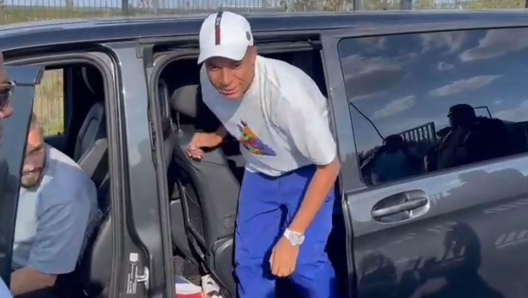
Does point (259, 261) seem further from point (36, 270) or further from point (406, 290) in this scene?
point (36, 270)

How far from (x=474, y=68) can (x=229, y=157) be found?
1038mm

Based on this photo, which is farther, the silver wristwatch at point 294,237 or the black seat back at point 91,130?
the black seat back at point 91,130

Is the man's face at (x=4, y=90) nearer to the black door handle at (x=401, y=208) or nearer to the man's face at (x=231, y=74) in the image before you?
the man's face at (x=231, y=74)

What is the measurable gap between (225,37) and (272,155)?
509 millimetres

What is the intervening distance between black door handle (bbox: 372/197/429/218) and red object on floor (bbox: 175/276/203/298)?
0.79 metres

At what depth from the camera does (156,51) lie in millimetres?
2648

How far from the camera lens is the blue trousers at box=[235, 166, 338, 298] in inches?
116

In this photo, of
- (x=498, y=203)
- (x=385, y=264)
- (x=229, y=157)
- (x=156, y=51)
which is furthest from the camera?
(x=229, y=157)

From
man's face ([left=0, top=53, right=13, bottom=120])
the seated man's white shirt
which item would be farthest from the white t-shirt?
man's face ([left=0, top=53, right=13, bottom=120])

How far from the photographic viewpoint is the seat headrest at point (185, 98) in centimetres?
314

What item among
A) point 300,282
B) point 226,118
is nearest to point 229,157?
point 226,118

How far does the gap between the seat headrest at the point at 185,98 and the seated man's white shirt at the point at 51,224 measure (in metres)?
0.55

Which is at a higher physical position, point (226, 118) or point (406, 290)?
point (226, 118)

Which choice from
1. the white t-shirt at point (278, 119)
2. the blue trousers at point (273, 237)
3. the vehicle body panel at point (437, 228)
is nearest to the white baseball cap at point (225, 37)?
the white t-shirt at point (278, 119)
